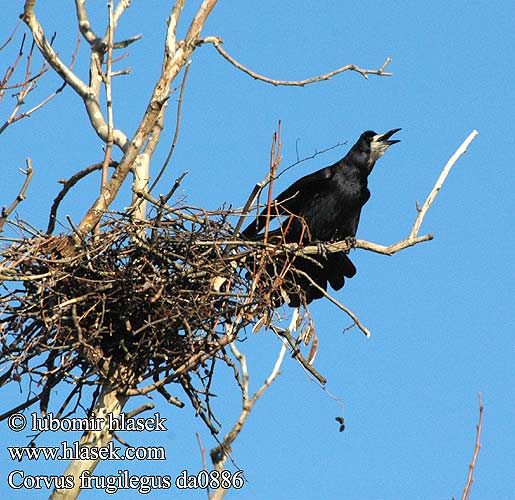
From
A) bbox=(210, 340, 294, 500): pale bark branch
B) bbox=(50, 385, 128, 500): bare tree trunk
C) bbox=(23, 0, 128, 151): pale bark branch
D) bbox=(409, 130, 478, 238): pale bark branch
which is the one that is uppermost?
bbox=(23, 0, 128, 151): pale bark branch

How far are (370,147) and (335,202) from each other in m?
0.77

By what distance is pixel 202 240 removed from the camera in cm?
574

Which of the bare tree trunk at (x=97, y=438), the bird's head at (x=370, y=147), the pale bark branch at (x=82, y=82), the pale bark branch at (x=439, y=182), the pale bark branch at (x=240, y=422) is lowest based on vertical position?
the pale bark branch at (x=240, y=422)

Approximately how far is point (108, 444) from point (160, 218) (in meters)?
1.30

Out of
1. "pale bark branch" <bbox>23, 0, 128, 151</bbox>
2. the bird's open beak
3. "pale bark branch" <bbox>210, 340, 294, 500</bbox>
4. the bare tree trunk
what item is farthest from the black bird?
"pale bark branch" <bbox>210, 340, 294, 500</bbox>

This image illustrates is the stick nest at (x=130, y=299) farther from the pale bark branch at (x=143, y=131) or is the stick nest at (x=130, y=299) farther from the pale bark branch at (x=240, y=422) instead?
the pale bark branch at (x=240, y=422)

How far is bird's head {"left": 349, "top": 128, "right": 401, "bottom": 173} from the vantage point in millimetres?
8680

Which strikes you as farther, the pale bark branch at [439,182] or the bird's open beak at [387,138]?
the bird's open beak at [387,138]

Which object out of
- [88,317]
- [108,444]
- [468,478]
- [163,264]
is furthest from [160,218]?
[468,478]

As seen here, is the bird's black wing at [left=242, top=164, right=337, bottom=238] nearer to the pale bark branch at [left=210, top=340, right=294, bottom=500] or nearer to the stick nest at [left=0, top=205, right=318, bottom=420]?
the stick nest at [left=0, top=205, right=318, bottom=420]

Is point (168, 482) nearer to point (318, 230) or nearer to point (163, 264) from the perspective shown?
point (163, 264)

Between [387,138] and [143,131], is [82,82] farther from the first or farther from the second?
[387,138]

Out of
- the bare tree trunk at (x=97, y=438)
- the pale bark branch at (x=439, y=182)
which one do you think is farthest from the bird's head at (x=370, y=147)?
the bare tree trunk at (x=97, y=438)

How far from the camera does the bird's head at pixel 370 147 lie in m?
8.68
